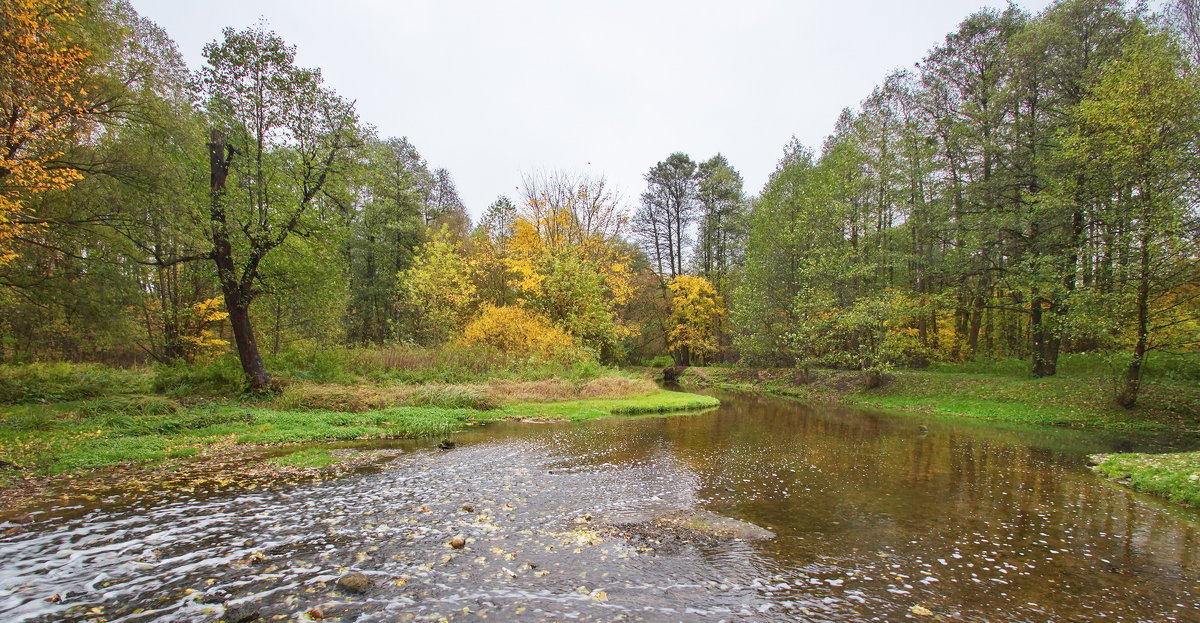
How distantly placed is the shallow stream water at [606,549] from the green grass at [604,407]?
748 cm

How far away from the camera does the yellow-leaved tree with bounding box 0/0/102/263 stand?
10570 millimetres

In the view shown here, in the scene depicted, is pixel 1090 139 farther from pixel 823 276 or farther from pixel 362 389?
pixel 362 389

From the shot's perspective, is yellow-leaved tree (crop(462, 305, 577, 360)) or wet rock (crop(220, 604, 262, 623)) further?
yellow-leaved tree (crop(462, 305, 577, 360))

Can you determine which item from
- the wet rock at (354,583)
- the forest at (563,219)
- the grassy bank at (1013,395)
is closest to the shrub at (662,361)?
the forest at (563,219)

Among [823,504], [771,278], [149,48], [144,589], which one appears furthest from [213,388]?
[771,278]

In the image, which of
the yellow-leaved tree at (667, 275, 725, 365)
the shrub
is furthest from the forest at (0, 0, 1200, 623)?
the shrub

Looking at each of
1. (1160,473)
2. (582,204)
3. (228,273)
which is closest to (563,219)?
(582,204)

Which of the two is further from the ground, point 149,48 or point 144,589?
point 149,48

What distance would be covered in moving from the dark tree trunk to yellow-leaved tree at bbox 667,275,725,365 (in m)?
32.4

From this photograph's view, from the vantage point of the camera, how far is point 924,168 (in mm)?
28781

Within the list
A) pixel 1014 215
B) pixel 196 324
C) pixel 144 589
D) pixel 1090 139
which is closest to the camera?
pixel 144 589

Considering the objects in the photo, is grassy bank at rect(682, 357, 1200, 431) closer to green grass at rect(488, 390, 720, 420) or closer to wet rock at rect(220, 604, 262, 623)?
green grass at rect(488, 390, 720, 420)

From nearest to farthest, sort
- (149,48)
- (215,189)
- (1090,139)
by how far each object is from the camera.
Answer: (149,48) → (215,189) → (1090,139)

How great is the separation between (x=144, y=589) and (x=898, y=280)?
4463 centimetres
